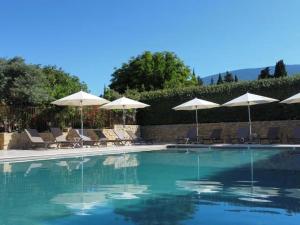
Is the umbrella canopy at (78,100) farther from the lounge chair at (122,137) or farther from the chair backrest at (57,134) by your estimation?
the lounge chair at (122,137)

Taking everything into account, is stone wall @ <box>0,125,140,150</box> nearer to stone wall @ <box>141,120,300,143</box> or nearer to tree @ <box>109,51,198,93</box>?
stone wall @ <box>141,120,300,143</box>

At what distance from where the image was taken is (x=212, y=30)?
23875mm

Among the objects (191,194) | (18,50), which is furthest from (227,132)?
(191,194)

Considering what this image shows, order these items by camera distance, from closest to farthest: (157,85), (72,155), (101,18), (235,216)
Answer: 1. (235,216)
2. (72,155)
3. (101,18)
4. (157,85)

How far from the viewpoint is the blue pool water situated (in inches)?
222

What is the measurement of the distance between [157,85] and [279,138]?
25.6m

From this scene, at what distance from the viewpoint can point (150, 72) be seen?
43625 millimetres

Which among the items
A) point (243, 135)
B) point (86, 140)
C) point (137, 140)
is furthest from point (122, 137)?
point (243, 135)

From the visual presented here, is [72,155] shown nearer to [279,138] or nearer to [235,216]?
[279,138]

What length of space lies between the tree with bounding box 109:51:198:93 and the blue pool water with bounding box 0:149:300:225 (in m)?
31.5

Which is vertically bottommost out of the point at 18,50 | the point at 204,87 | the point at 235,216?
the point at 235,216

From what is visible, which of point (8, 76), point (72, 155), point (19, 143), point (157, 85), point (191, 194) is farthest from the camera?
point (157, 85)

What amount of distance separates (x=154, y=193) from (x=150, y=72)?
1438 inches

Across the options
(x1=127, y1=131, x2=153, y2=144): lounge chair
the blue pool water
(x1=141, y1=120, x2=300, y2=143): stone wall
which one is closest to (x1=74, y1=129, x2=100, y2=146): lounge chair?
(x1=127, y1=131, x2=153, y2=144): lounge chair
